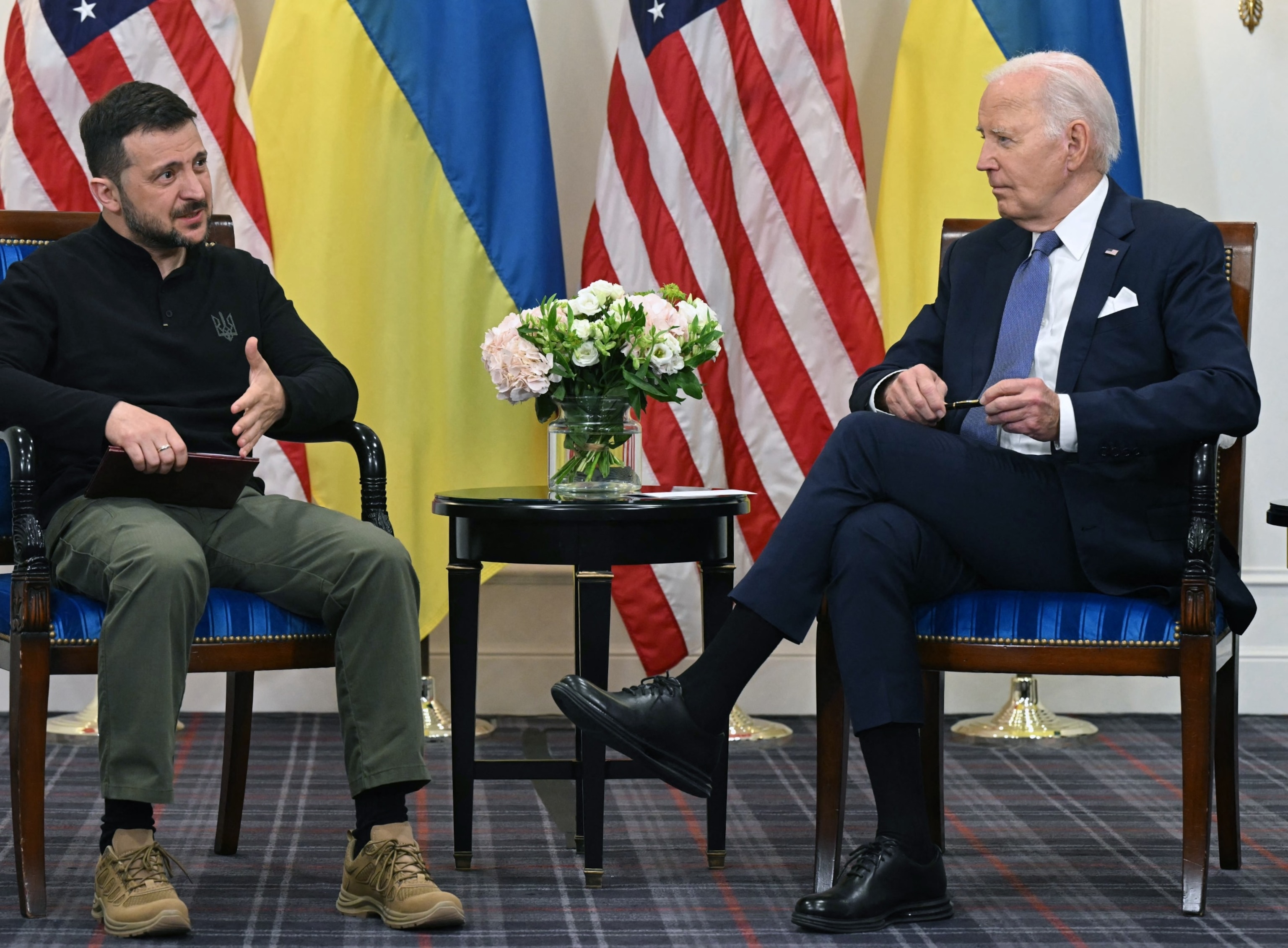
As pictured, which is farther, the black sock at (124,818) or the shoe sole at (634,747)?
the shoe sole at (634,747)

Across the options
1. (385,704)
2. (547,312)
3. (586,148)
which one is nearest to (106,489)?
(385,704)

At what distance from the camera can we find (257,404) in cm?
239

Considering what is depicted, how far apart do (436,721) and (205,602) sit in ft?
4.75

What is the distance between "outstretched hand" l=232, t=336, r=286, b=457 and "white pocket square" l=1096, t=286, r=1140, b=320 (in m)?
1.32

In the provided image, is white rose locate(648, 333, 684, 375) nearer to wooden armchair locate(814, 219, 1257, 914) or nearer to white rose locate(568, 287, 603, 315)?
white rose locate(568, 287, 603, 315)

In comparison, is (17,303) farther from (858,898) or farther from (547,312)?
(858,898)

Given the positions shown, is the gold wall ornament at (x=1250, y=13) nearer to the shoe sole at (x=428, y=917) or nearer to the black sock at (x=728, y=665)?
the black sock at (x=728, y=665)

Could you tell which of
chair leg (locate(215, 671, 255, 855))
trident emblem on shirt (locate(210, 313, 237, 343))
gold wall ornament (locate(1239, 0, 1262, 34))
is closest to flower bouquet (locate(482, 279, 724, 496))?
Result: trident emblem on shirt (locate(210, 313, 237, 343))

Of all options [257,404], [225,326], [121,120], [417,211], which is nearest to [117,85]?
[417,211]

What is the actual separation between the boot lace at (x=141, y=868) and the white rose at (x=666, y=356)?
1.04m

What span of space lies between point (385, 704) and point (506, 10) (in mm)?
1900

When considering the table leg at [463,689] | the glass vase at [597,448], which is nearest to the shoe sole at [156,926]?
the table leg at [463,689]

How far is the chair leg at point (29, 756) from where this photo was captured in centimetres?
213

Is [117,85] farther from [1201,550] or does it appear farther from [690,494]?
[1201,550]
